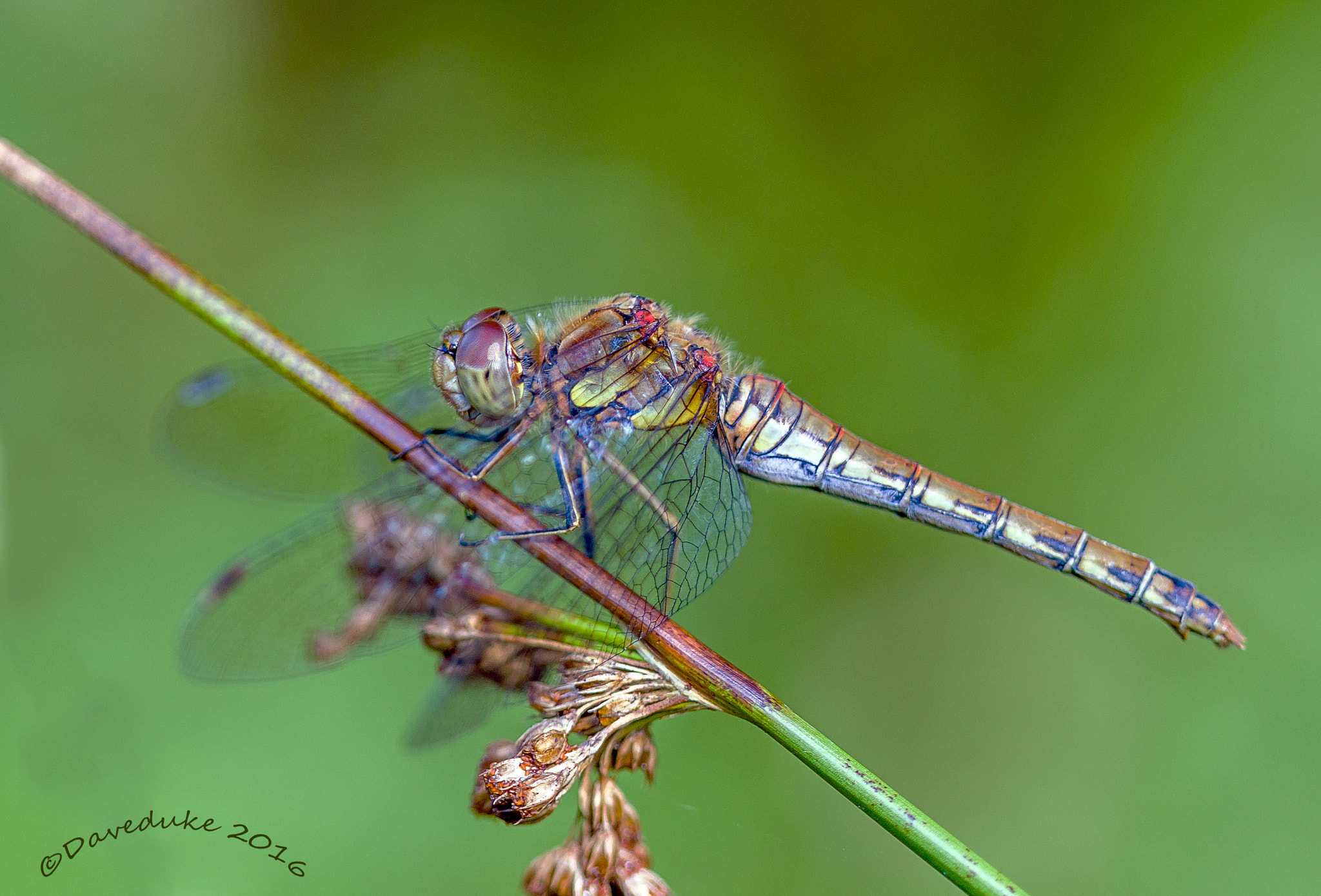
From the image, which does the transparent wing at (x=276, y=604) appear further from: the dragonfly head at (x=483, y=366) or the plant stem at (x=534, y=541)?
the plant stem at (x=534, y=541)

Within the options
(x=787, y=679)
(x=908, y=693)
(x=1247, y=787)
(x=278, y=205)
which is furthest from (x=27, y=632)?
(x=1247, y=787)

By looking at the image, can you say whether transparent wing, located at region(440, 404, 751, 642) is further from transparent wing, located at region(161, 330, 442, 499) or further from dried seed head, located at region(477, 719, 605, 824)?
dried seed head, located at region(477, 719, 605, 824)

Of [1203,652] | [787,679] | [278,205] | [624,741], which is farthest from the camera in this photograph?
[278,205]

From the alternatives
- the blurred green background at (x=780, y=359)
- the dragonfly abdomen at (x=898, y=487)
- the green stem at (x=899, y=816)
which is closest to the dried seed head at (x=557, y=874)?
the green stem at (x=899, y=816)

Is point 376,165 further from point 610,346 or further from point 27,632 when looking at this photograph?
point 27,632

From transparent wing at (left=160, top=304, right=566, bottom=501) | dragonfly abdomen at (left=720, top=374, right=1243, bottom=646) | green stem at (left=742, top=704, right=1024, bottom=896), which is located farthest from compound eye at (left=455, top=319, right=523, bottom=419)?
green stem at (left=742, top=704, right=1024, bottom=896)

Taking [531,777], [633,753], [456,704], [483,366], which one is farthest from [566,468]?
[531,777]

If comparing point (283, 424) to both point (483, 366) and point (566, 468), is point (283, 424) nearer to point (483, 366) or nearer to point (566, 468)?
point (483, 366)
